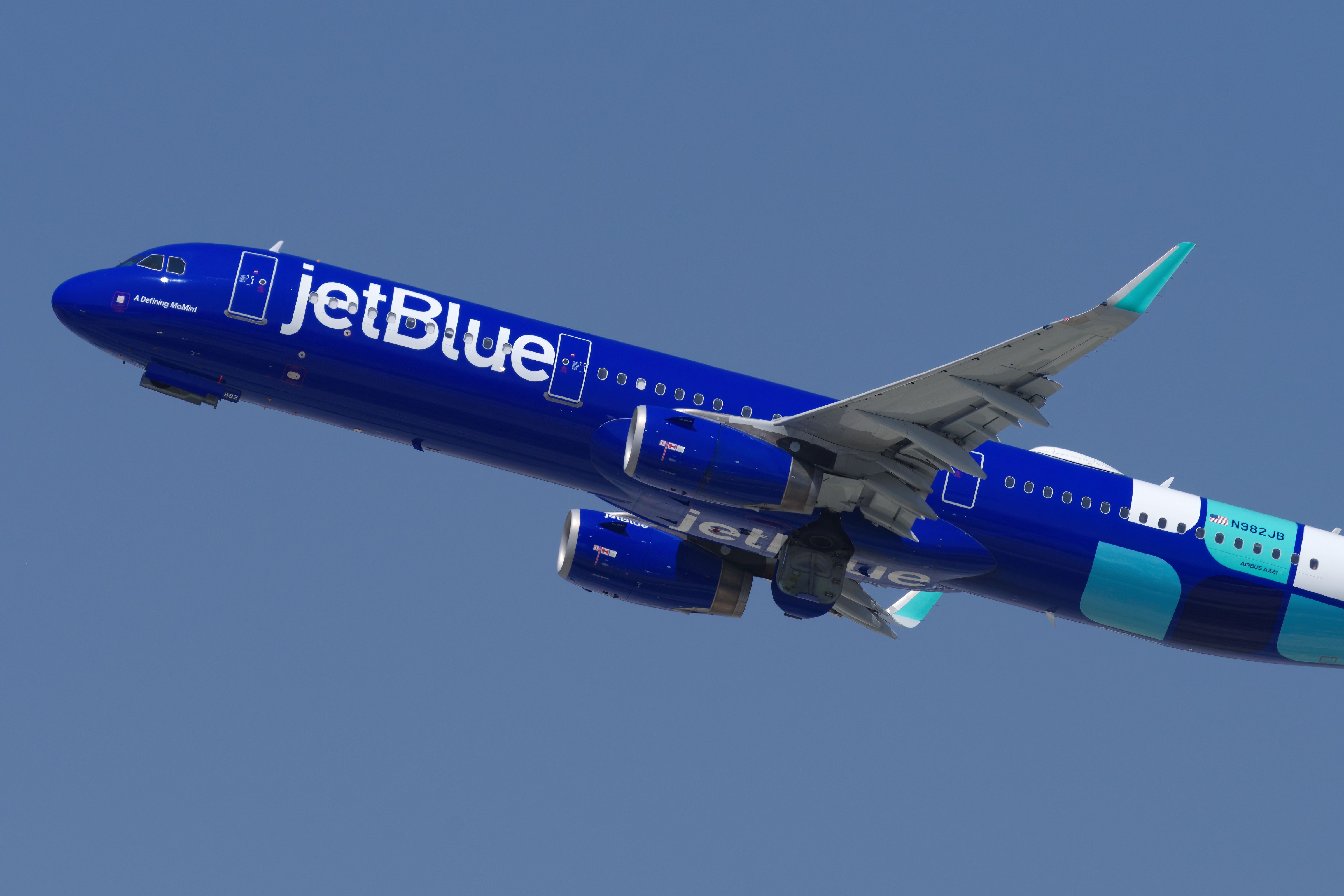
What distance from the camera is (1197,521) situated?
129ft

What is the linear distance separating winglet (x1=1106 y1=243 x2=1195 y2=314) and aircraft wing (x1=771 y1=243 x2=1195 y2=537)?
2 cm

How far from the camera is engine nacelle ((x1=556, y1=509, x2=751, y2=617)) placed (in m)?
39.6

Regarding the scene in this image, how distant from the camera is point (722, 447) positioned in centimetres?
3394

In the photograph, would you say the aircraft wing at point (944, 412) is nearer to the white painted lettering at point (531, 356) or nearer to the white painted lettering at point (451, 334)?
the white painted lettering at point (531, 356)

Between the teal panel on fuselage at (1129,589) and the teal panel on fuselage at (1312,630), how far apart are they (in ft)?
10.6

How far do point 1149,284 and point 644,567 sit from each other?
1569 cm

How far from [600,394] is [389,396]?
4.89 metres

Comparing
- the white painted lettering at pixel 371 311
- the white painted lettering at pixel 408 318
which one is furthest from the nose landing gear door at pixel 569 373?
the white painted lettering at pixel 371 311

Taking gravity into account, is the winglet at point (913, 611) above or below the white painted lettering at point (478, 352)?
below

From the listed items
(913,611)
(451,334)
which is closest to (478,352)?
(451,334)

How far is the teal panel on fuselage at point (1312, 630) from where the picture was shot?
3972cm

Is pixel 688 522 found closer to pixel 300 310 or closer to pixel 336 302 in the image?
pixel 336 302

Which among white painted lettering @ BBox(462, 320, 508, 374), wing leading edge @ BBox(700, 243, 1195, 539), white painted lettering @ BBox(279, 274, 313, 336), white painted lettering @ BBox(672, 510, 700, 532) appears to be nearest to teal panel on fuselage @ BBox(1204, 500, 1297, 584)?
wing leading edge @ BBox(700, 243, 1195, 539)

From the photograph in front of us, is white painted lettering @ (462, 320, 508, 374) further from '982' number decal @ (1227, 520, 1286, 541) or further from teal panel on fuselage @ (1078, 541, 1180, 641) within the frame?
'982' number decal @ (1227, 520, 1286, 541)
